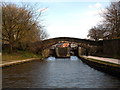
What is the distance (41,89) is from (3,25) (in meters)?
26.2

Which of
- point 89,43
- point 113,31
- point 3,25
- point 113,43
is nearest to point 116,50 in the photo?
point 113,43

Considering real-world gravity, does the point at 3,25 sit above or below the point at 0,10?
below

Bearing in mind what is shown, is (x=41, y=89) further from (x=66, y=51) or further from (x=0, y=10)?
(x=66, y=51)

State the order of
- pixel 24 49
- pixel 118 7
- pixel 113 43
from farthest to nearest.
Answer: pixel 24 49
pixel 118 7
pixel 113 43

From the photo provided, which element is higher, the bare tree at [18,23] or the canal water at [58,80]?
the bare tree at [18,23]

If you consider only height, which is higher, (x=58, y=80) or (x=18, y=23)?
(x=18, y=23)

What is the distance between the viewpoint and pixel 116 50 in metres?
17.1

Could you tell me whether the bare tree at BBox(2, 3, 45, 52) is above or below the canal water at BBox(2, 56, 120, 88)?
above

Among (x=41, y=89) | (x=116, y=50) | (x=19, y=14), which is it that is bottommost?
(x=41, y=89)

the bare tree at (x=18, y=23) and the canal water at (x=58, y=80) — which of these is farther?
the bare tree at (x=18, y=23)

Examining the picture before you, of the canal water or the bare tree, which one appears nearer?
the canal water

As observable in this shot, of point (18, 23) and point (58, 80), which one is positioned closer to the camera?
point (58, 80)

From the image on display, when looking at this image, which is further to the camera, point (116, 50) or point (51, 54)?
point (51, 54)

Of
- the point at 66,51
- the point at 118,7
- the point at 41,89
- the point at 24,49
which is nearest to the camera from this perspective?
the point at 41,89
